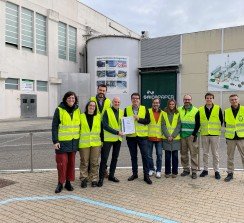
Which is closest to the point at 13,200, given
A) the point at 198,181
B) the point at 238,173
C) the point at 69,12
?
the point at 198,181

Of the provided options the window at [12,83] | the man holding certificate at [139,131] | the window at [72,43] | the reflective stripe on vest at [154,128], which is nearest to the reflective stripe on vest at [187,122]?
the reflective stripe on vest at [154,128]

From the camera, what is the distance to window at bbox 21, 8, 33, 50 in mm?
26653

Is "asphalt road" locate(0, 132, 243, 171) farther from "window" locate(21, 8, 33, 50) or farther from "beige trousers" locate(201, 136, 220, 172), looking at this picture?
"window" locate(21, 8, 33, 50)

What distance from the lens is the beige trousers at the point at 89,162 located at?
6406 millimetres

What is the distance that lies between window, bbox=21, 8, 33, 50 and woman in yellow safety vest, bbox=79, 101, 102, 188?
890 inches

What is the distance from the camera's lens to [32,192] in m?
6.04

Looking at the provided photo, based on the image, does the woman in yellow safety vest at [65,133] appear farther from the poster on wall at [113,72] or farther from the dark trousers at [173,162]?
the poster on wall at [113,72]

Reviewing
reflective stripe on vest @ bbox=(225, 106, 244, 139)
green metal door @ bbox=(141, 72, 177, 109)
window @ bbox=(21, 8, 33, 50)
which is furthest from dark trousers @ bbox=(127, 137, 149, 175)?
window @ bbox=(21, 8, 33, 50)

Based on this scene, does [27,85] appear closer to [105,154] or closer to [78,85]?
[78,85]

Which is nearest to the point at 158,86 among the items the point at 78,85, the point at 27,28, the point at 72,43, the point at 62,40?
the point at 78,85

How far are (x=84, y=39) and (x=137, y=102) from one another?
95.3ft

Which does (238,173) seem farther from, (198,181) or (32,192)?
(32,192)

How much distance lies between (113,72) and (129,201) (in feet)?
79.2

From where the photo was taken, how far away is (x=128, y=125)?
21.6ft
